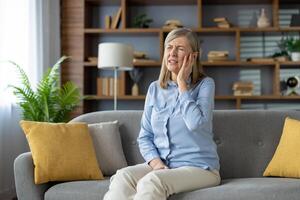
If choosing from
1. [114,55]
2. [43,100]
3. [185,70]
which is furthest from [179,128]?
[114,55]

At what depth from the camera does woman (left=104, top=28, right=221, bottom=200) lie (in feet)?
7.61

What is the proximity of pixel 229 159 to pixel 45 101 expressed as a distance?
2.00m

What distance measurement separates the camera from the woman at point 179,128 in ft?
7.61

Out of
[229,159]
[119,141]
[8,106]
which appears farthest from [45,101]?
[229,159]

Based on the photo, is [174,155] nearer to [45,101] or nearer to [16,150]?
[45,101]

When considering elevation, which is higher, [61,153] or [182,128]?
[182,128]

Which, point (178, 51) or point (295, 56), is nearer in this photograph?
point (178, 51)

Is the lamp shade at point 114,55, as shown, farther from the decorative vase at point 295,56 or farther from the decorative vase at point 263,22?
the decorative vase at point 295,56

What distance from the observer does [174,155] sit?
8.11 feet

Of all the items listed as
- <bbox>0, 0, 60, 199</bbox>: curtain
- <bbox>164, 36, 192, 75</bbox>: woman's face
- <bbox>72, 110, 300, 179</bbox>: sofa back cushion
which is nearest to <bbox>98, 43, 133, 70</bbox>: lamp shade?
<bbox>0, 0, 60, 199</bbox>: curtain

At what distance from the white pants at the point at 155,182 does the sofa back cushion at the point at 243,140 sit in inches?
19.3

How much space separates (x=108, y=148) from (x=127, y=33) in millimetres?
2861

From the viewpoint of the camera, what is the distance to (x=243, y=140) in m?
2.96

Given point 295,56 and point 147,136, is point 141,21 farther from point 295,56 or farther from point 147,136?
point 147,136
